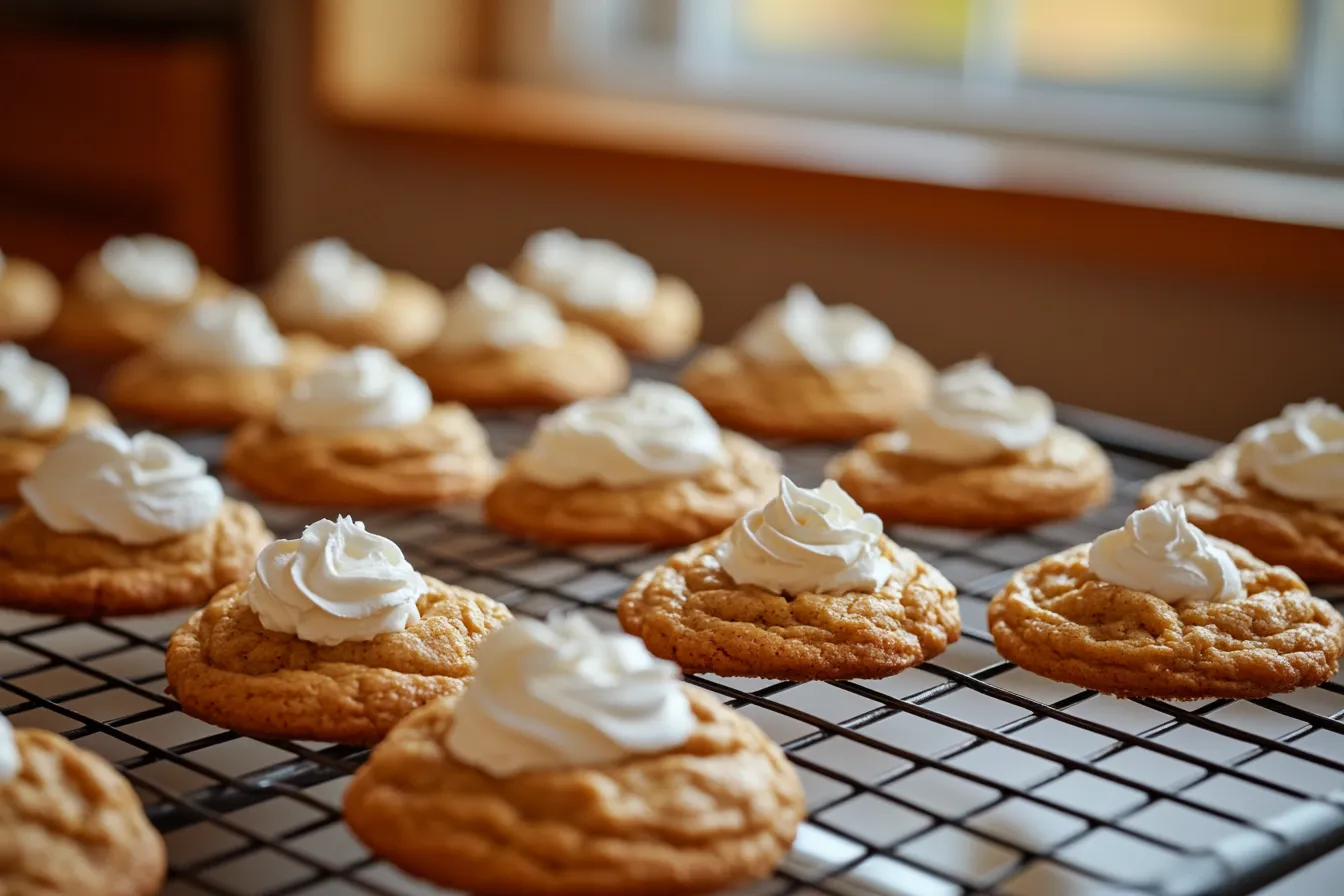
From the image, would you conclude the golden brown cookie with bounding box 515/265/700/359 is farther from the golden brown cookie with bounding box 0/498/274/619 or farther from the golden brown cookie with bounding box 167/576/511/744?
the golden brown cookie with bounding box 167/576/511/744

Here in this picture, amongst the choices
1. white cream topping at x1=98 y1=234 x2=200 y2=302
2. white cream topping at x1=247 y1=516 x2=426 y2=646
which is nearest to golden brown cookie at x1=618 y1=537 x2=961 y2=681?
white cream topping at x1=247 y1=516 x2=426 y2=646

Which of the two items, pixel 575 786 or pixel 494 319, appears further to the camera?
pixel 494 319

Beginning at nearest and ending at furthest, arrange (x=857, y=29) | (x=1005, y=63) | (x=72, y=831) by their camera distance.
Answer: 1. (x=72, y=831)
2. (x=1005, y=63)
3. (x=857, y=29)

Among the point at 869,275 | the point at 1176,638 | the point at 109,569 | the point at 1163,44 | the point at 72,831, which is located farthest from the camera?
the point at 869,275

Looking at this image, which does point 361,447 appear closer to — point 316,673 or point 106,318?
point 316,673

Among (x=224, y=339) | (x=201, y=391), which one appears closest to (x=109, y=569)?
(x=201, y=391)

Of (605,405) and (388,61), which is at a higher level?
(388,61)

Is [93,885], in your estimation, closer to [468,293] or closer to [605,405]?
→ [605,405]

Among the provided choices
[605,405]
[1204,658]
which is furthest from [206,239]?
[1204,658]
